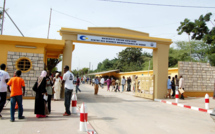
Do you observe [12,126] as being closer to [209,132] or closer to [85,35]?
[209,132]

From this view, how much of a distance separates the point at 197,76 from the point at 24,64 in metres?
13.7

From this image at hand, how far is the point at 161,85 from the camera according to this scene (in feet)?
48.4

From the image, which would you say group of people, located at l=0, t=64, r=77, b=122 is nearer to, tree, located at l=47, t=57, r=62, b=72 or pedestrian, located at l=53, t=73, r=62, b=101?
pedestrian, located at l=53, t=73, r=62, b=101

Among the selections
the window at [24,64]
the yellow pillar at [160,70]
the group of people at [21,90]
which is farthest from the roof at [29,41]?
the yellow pillar at [160,70]

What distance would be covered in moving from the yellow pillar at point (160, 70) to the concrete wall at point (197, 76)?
1.63 meters

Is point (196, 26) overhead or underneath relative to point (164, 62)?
overhead

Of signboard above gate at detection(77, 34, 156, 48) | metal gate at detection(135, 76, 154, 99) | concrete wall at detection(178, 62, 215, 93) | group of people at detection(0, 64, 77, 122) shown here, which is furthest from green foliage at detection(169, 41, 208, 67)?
group of people at detection(0, 64, 77, 122)

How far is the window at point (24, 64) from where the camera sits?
11.6 meters

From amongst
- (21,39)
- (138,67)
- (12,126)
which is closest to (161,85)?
(21,39)

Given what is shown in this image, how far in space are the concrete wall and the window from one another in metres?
11.7

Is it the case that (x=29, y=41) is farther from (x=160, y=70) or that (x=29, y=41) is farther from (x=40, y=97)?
(x=160, y=70)

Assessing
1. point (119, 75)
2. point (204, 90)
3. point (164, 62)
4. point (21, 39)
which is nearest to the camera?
point (21, 39)

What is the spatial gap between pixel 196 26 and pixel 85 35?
7.45 meters

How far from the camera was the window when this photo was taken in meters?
11.6
